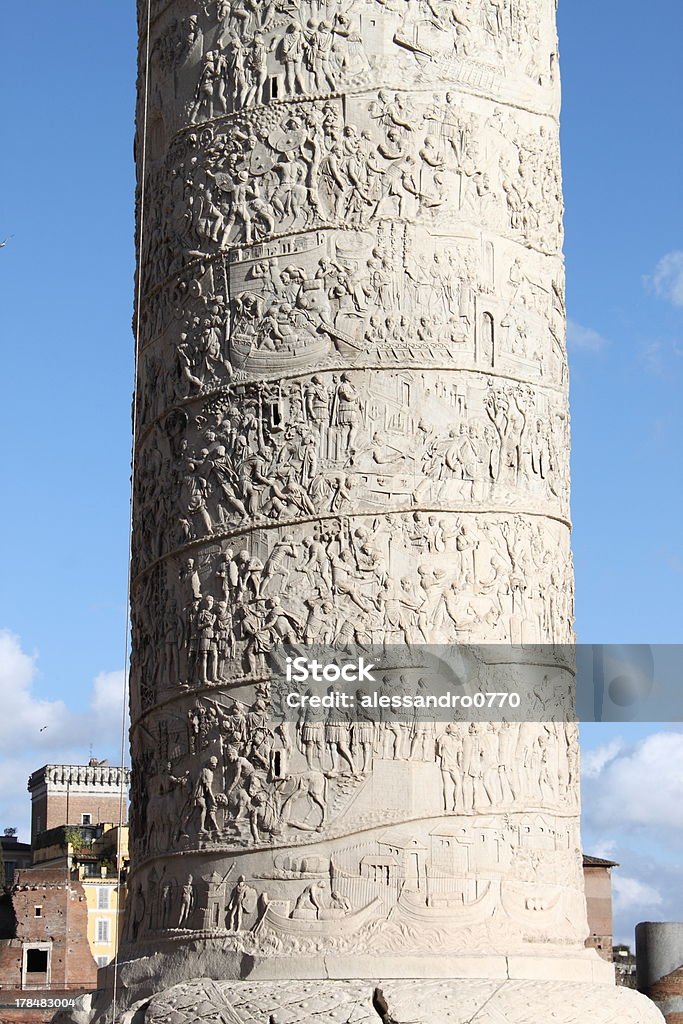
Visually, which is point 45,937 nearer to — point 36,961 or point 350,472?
point 36,961

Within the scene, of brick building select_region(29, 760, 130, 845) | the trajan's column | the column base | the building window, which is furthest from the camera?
brick building select_region(29, 760, 130, 845)

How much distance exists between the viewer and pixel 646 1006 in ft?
21.0

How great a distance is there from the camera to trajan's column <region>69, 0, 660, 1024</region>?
6.23 m

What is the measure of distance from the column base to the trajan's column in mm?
11

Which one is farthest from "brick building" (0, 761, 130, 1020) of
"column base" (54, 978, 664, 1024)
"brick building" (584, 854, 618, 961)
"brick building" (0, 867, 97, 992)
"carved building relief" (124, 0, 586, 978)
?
"column base" (54, 978, 664, 1024)

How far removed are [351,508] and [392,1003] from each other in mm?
1881

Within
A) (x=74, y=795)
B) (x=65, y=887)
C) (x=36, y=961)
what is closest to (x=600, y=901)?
(x=65, y=887)

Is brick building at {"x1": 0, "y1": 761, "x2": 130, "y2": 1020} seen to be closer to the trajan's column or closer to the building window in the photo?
the building window

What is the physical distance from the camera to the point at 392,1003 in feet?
19.4

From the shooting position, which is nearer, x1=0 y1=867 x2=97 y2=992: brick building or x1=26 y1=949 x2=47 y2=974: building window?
x1=0 y1=867 x2=97 y2=992: brick building

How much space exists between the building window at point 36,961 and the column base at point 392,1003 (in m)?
22.3

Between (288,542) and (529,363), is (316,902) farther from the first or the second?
(529,363)

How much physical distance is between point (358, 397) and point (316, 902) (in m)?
1.97

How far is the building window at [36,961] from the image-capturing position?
90.4 ft
